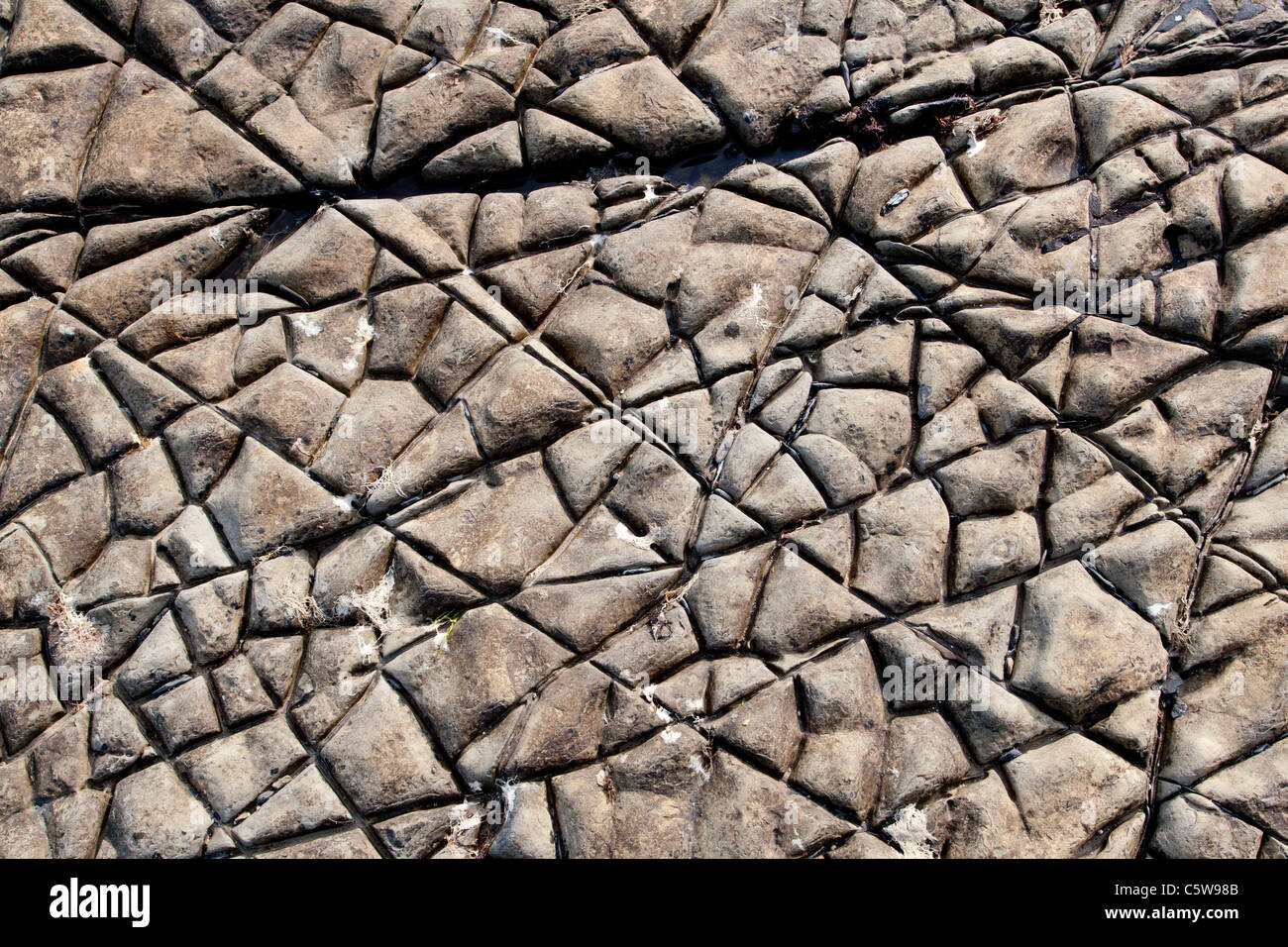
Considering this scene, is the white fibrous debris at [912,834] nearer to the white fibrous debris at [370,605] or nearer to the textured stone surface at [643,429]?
the textured stone surface at [643,429]

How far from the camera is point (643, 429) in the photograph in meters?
5.64

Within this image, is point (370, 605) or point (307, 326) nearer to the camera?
point (370, 605)

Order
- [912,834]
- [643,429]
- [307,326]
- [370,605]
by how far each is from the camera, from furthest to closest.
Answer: [307,326]
[643,429]
[370,605]
[912,834]

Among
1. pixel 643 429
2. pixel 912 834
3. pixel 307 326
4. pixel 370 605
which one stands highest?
pixel 307 326

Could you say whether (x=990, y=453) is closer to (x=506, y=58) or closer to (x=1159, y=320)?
(x=1159, y=320)

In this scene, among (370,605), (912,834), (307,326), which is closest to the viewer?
(912,834)

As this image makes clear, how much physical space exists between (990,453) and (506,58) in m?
4.32

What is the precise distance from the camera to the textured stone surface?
512cm

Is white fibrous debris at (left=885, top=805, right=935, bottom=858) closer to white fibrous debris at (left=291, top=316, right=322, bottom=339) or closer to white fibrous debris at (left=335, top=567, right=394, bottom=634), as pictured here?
white fibrous debris at (left=335, top=567, right=394, bottom=634)

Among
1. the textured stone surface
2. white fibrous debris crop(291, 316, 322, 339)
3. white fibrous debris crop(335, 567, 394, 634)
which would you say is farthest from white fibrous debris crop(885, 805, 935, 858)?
white fibrous debris crop(291, 316, 322, 339)

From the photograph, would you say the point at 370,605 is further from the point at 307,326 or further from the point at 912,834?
the point at 912,834

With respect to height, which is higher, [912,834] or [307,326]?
[307,326]

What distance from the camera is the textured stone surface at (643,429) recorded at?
5121 millimetres

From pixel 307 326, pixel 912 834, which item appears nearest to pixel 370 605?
pixel 307 326
